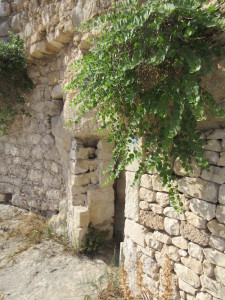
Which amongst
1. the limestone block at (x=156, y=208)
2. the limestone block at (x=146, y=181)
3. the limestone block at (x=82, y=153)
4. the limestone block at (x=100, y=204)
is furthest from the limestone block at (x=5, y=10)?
the limestone block at (x=156, y=208)

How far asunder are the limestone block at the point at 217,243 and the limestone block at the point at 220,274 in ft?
0.52

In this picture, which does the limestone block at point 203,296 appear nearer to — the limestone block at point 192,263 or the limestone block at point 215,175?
the limestone block at point 192,263

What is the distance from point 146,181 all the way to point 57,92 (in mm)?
2579

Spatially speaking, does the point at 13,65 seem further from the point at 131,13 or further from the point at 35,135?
the point at 131,13

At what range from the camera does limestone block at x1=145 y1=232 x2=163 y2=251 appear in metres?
2.50

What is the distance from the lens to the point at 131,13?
81.1 inches

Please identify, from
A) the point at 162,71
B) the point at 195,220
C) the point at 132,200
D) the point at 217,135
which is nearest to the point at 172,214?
the point at 195,220

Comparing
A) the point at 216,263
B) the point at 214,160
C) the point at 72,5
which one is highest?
the point at 72,5

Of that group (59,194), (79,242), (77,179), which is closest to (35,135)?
(59,194)

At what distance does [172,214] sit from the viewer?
7.73ft

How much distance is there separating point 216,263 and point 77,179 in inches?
97.6

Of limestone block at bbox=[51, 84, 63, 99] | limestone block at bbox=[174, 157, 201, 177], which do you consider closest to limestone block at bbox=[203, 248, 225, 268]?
limestone block at bbox=[174, 157, 201, 177]

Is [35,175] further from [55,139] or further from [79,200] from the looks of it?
[79,200]

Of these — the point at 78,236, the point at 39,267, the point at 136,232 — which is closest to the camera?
the point at 136,232
